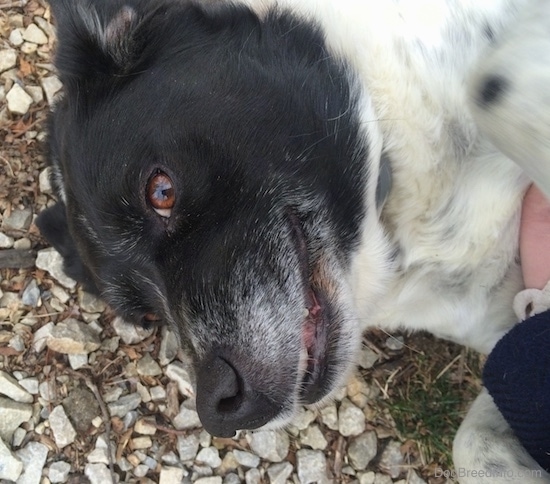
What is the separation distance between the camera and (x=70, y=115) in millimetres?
2525

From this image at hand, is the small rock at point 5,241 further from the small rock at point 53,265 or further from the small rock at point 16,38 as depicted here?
the small rock at point 16,38

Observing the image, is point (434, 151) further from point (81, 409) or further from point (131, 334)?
point (81, 409)

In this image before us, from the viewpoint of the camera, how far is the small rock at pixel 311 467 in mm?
3381

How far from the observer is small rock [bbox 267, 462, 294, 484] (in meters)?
3.37

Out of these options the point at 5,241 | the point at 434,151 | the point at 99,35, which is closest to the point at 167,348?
the point at 5,241

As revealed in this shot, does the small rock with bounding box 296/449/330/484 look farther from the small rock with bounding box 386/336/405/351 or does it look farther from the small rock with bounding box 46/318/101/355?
the small rock with bounding box 46/318/101/355

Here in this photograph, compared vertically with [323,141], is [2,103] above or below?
below

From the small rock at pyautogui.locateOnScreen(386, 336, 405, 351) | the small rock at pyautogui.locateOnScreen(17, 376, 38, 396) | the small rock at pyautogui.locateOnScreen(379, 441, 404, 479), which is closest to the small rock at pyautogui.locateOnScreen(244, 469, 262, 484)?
the small rock at pyautogui.locateOnScreen(379, 441, 404, 479)

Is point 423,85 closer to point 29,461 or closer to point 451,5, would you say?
point 451,5

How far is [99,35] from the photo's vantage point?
7.95 feet

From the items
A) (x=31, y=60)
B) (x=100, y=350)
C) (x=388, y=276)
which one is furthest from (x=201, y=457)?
(x=31, y=60)

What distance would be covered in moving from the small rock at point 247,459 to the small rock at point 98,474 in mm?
667

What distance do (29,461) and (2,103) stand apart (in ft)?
6.47

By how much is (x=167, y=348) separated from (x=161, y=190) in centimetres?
150
